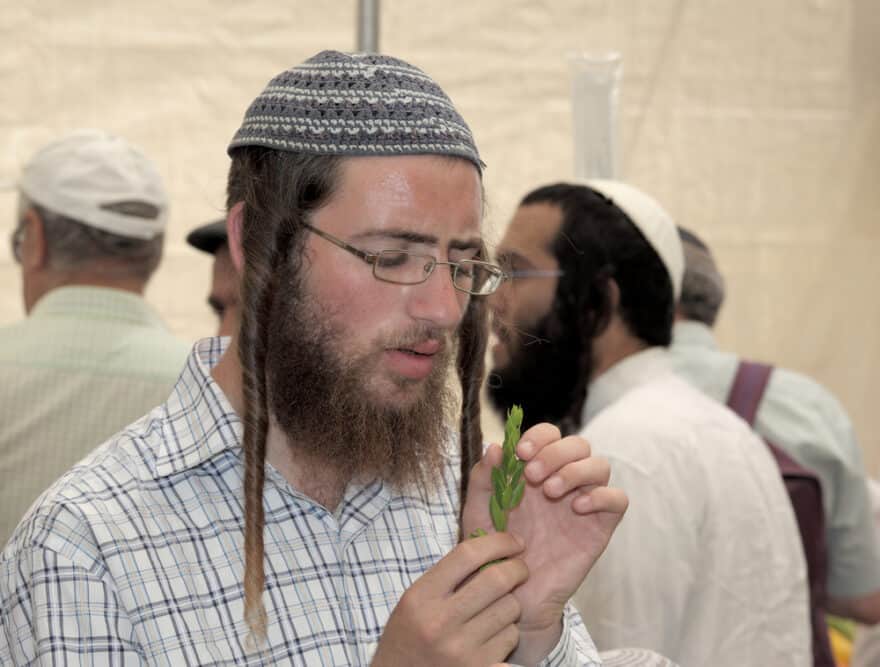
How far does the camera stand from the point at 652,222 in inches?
118

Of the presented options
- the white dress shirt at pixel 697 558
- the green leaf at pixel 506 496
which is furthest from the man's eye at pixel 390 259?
the white dress shirt at pixel 697 558

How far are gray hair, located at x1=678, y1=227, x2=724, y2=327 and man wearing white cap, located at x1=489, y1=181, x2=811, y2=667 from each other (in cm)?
69

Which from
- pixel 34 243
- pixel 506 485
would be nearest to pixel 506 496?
pixel 506 485

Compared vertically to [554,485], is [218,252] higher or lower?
lower

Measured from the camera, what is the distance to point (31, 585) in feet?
4.66

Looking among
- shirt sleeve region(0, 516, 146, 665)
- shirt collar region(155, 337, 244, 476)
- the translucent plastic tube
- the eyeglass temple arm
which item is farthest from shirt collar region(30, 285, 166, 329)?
shirt sleeve region(0, 516, 146, 665)

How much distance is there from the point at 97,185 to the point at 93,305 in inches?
11.6

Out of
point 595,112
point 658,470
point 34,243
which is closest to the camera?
point 658,470

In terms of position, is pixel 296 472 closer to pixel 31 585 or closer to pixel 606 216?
pixel 31 585

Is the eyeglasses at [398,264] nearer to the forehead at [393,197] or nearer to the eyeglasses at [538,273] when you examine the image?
the forehead at [393,197]

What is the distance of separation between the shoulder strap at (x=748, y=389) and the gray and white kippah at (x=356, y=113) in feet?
5.92

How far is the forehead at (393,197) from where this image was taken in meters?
1.62

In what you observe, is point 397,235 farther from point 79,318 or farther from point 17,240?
point 17,240

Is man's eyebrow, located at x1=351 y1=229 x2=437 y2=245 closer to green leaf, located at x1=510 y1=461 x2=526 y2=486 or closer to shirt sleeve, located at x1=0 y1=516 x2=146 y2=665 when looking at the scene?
green leaf, located at x1=510 y1=461 x2=526 y2=486
